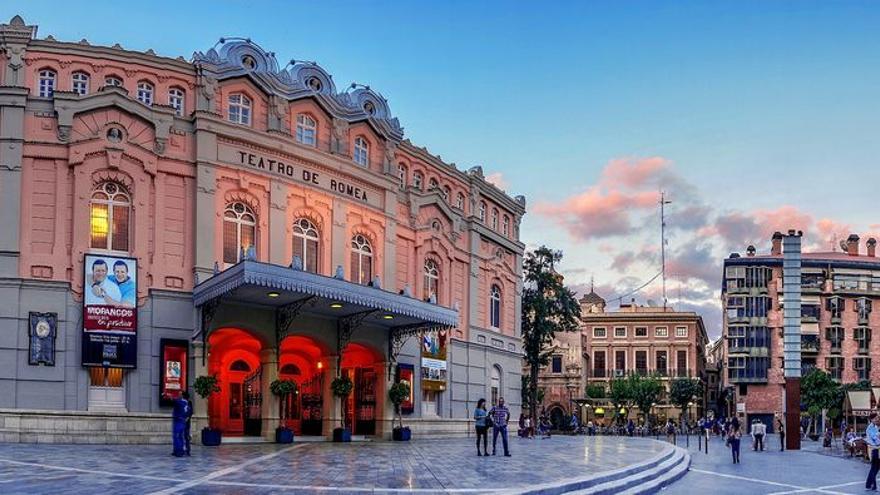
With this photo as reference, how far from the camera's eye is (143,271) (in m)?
34.7

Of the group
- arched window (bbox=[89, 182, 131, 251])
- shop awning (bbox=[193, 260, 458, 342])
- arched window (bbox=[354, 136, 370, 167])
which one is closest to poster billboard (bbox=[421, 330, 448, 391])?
Result: shop awning (bbox=[193, 260, 458, 342])

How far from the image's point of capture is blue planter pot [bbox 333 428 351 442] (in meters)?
38.2

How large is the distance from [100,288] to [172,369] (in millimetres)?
3558

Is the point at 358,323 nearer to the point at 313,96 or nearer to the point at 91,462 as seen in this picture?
the point at 313,96

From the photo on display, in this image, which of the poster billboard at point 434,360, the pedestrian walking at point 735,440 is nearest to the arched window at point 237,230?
the poster billboard at point 434,360

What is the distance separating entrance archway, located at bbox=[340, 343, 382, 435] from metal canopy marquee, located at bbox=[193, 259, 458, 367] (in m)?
1.02

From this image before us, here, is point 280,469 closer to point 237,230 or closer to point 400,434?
point 237,230

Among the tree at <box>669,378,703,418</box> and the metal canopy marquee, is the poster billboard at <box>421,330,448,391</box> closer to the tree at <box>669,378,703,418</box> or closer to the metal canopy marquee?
the metal canopy marquee

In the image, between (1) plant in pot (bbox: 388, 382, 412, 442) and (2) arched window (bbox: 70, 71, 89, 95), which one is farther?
(1) plant in pot (bbox: 388, 382, 412, 442)

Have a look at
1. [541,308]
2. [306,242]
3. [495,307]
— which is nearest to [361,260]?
[306,242]

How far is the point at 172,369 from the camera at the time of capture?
3447 centimetres

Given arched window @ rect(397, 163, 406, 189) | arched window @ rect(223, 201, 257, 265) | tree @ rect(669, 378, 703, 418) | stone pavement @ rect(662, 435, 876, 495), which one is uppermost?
arched window @ rect(397, 163, 406, 189)

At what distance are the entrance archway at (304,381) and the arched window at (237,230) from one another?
3.98 meters

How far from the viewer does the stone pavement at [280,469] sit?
1889cm
